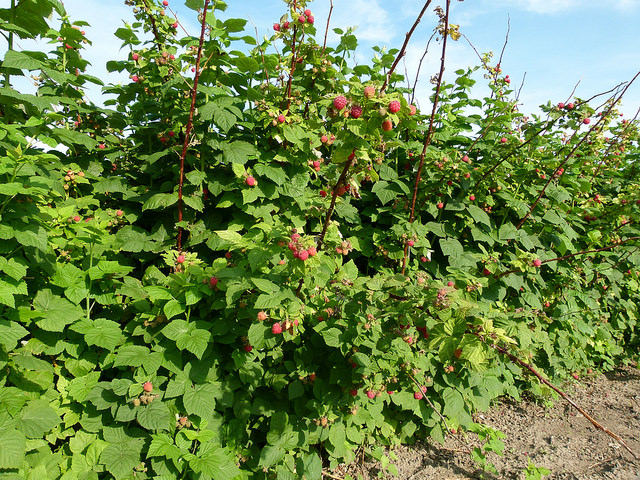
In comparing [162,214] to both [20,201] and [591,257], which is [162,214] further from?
[591,257]

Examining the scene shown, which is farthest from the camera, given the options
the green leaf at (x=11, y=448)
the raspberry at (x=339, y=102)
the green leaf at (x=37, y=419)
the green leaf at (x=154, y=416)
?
the green leaf at (x=154, y=416)

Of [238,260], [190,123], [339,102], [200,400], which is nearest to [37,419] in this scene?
[200,400]

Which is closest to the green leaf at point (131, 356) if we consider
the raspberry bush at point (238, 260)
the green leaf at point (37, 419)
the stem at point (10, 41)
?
the raspberry bush at point (238, 260)

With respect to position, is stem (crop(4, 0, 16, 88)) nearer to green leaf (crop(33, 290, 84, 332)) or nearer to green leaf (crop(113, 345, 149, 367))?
green leaf (crop(33, 290, 84, 332))

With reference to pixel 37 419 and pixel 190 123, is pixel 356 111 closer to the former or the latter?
pixel 190 123

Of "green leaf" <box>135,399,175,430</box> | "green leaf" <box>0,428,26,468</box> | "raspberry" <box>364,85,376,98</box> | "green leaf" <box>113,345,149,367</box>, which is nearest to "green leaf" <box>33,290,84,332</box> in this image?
"green leaf" <box>113,345,149,367</box>

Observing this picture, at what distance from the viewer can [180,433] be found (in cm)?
197

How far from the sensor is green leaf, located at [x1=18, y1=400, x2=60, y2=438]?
1723 mm

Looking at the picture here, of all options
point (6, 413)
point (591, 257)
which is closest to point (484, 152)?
point (591, 257)

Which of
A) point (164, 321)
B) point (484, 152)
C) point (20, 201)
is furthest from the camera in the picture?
point (484, 152)

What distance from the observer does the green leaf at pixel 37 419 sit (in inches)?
67.8

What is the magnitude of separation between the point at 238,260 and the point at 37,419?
1.21 m

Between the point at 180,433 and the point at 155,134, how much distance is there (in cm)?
204

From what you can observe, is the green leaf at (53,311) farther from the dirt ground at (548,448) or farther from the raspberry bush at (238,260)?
the dirt ground at (548,448)
